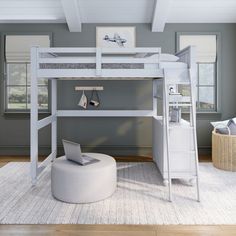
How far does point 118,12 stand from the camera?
14.8 ft

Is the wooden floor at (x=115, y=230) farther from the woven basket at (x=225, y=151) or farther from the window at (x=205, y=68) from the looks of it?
the window at (x=205, y=68)

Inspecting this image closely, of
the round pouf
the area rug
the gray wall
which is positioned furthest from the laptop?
the gray wall

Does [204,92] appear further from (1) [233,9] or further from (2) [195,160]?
(2) [195,160]

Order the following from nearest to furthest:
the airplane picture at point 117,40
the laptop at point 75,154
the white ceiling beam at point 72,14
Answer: the laptop at point 75,154
the white ceiling beam at point 72,14
the airplane picture at point 117,40


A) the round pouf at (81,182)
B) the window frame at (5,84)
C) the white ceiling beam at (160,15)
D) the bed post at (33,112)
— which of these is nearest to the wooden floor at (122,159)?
the window frame at (5,84)

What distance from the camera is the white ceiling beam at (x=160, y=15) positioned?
3994 mm

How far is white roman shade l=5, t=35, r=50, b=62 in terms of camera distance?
4.75m

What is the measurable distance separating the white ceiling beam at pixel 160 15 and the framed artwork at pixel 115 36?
1.28 ft

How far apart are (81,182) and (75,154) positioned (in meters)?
0.32

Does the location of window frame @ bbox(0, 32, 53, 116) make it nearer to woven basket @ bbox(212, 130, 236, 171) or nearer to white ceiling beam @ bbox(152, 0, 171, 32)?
white ceiling beam @ bbox(152, 0, 171, 32)

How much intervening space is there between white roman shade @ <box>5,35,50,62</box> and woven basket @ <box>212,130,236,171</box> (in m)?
3.03

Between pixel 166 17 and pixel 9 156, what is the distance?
3.32 metres

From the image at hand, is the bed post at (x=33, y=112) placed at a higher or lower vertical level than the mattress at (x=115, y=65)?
lower

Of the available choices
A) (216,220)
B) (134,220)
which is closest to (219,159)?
(216,220)
